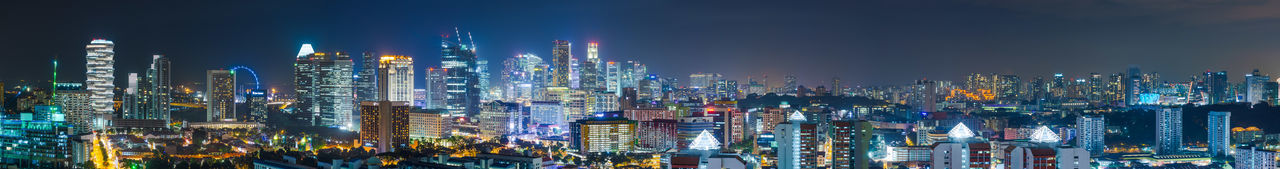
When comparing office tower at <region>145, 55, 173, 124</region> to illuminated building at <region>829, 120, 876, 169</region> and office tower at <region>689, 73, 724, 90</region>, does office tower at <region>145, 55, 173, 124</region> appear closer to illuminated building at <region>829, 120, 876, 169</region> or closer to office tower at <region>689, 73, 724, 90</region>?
office tower at <region>689, 73, 724, 90</region>

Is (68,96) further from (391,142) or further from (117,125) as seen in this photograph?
(391,142)

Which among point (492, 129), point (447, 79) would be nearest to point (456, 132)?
point (492, 129)

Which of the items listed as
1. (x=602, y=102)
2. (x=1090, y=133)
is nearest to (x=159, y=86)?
(x=602, y=102)

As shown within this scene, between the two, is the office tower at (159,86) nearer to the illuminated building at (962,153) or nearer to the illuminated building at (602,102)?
the illuminated building at (602,102)

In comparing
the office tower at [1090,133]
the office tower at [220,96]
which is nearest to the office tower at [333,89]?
the office tower at [220,96]

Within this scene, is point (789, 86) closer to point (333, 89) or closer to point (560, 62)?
point (560, 62)
